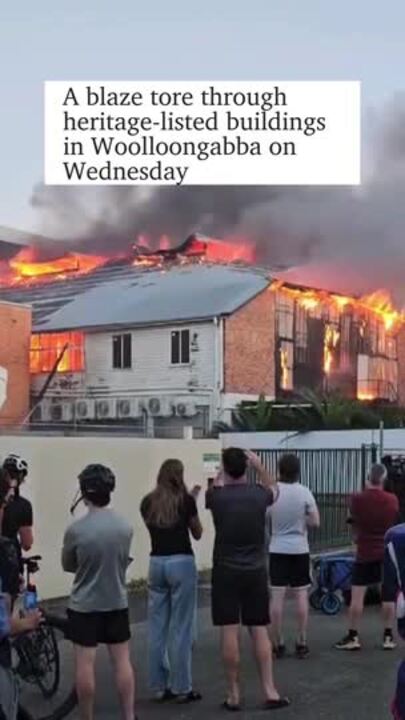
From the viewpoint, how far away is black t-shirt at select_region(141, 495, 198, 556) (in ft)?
21.5

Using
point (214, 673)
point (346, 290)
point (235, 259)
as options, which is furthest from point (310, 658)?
point (235, 259)

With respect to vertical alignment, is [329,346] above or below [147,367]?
above

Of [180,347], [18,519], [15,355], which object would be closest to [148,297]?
[180,347]

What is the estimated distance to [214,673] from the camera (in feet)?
24.4

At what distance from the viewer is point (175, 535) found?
21.5 ft

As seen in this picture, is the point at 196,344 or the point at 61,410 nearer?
the point at 61,410

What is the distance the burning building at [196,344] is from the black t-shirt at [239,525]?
21052 millimetres

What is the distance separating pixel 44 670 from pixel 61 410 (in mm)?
24800

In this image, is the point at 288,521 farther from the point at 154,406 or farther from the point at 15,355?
the point at 154,406

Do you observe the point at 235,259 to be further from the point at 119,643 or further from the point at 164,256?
the point at 119,643

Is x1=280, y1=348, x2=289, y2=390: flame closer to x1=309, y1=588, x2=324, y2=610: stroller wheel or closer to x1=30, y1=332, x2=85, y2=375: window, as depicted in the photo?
x1=30, y1=332, x2=85, y2=375: window

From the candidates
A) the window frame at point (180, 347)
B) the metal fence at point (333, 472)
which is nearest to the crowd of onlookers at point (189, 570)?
the metal fence at point (333, 472)

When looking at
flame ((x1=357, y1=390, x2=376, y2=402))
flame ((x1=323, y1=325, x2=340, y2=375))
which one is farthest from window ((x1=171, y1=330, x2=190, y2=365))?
flame ((x1=357, y1=390, x2=376, y2=402))

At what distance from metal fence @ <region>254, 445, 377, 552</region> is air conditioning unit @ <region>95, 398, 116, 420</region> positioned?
14.5 m
